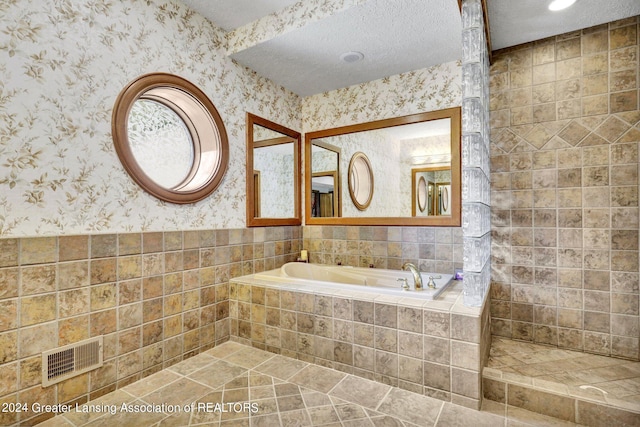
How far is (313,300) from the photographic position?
2.05 m

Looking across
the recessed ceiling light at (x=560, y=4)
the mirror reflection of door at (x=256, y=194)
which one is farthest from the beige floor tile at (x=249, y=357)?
the recessed ceiling light at (x=560, y=4)

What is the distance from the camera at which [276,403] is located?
1.62 meters

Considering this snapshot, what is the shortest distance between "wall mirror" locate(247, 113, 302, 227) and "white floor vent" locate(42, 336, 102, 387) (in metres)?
1.31

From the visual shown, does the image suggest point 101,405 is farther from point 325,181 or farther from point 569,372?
point 569,372

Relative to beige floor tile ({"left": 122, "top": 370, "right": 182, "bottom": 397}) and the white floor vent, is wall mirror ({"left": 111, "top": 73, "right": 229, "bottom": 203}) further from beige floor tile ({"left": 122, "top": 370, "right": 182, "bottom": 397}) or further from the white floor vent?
beige floor tile ({"left": 122, "top": 370, "right": 182, "bottom": 397})

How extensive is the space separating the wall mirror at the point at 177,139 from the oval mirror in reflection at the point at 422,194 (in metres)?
1.63

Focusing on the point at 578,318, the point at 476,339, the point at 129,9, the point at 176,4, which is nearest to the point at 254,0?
the point at 176,4

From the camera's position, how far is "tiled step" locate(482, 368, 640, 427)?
4.80 feet

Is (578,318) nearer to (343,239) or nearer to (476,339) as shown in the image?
(476,339)

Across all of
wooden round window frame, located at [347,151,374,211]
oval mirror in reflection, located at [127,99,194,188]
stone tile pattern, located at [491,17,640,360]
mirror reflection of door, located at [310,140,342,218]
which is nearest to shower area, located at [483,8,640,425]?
stone tile pattern, located at [491,17,640,360]

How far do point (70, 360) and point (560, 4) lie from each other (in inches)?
135

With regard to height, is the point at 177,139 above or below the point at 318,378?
above

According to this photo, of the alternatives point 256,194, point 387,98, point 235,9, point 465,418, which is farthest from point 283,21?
point 465,418

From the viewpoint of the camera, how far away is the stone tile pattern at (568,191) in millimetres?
2061
